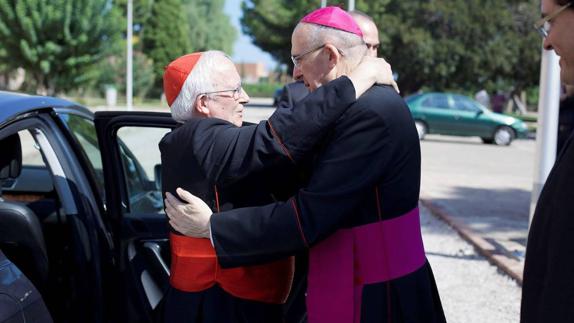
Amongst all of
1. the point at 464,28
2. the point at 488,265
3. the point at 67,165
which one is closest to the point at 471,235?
the point at 488,265

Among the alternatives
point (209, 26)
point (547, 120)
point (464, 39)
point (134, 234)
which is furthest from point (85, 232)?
point (209, 26)

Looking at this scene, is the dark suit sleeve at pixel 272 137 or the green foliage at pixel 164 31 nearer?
the dark suit sleeve at pixel 272 137

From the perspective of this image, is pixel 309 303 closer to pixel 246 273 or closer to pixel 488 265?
pixel 246 273

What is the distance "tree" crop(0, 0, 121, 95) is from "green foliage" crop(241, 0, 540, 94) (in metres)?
15.0

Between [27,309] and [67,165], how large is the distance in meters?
0.81

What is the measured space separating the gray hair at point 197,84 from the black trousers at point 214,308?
0.60m

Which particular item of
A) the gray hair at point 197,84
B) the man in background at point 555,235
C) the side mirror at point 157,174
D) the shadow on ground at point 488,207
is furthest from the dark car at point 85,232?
the shadow on ground at point 488,207

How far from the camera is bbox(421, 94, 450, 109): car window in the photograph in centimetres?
1992

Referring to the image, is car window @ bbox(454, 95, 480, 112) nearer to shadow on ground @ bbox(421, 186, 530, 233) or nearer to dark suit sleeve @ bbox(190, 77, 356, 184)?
shadow on ground @ bbox(421, 186, 530, 233)

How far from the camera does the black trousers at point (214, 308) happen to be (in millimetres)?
2182

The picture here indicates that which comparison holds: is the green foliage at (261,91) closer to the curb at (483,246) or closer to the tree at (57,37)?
the tree at (57,37)

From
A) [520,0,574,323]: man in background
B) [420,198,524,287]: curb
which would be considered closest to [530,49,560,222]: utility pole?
[420,198,524,287]: curb

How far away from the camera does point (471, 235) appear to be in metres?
7.24

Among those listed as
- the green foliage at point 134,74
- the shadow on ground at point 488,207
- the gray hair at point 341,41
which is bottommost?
the green foliage at point 134,74
